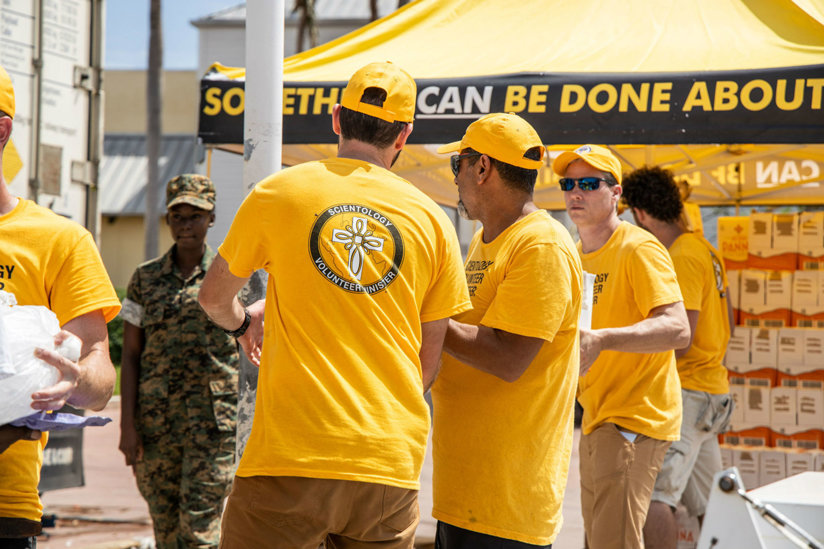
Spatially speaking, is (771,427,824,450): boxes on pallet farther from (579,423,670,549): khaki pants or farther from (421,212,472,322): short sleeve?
(421,212,472,322): short sleeve

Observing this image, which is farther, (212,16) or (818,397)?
(212,16)

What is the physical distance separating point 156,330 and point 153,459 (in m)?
0.65

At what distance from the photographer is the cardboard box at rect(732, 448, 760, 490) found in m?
6.43

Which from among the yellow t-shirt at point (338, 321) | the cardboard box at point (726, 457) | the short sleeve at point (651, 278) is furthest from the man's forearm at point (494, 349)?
the cardboard box at point (726, 457)

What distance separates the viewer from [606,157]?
4039mm

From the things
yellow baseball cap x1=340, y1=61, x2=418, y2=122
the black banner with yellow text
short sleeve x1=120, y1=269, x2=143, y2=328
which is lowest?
short sleeve x1=120, y1=269, x2=143, y2=328

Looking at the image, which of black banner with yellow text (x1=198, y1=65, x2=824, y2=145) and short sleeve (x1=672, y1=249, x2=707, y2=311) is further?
short sleeve (x1=672, y1=249, x2=707, y2=311)

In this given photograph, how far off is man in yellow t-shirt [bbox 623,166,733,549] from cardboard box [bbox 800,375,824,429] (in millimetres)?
1554

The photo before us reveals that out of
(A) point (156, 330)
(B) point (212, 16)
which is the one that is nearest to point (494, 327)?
(A) point (156, 330)

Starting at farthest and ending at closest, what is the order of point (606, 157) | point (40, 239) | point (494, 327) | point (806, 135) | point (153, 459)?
point (153, 459)
point (806, 135)
point (606, 157)
point (494, 327)
point (40, 239)

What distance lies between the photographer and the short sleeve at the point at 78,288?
8.00 feet

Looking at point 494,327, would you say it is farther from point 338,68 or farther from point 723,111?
point 338,68

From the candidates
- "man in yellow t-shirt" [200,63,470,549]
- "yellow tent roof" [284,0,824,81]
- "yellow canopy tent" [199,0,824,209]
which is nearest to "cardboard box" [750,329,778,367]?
"yellow canopy tent" [199,0,824,209]

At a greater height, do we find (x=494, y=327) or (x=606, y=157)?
(x=606, y=157)
